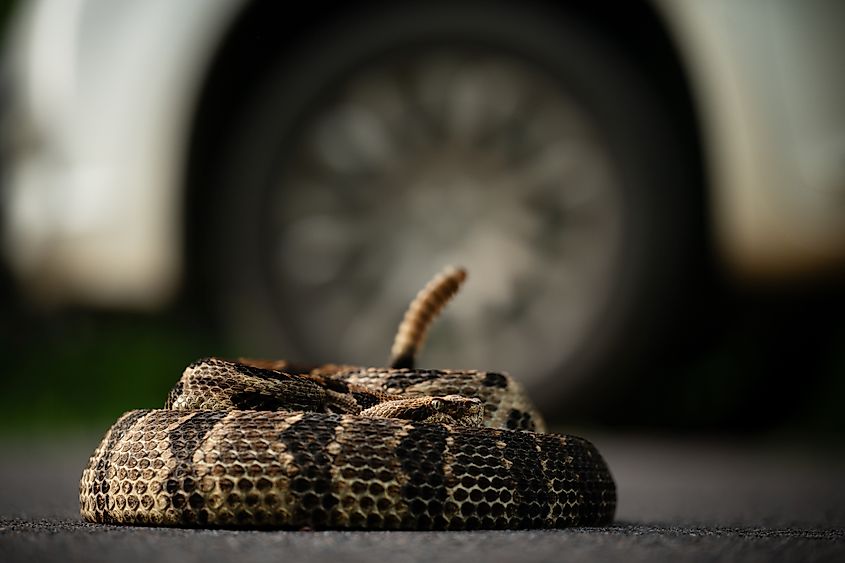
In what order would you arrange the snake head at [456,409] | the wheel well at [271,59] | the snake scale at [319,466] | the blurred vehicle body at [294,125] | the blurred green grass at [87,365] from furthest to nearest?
the blurred green grass at [87,365], the wheel well at [271,59], the blurred vehicle body at [294,125], the snake head at [456,409], the snake scale at [319,466]

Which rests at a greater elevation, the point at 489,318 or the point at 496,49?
the point at 496,49

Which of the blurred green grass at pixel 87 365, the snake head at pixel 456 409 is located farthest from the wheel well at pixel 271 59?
the snake head at pixel 456 409

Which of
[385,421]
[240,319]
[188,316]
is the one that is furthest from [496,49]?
[385,421]

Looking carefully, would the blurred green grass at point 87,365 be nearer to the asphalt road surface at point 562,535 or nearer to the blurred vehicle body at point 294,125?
the blurred vehicle body at point 294,125

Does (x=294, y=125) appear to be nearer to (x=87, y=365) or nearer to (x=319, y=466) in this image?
(x=87, y=365)

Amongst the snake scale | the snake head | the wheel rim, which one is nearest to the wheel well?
the wheel rim

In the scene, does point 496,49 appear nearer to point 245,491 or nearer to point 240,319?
point 240,319
